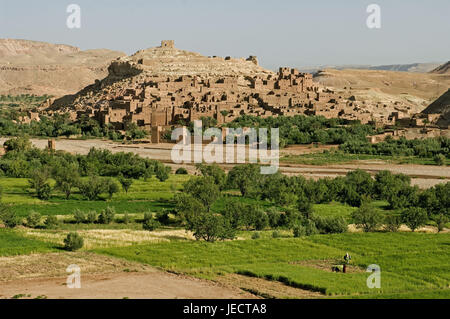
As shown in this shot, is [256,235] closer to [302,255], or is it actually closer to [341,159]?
[302,255]

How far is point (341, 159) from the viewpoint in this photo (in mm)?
54406

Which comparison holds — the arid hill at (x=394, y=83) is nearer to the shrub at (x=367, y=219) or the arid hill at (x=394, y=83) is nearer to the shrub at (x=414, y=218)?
the shrub at (x=414, y=218)

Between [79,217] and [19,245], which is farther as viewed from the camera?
[79,217]

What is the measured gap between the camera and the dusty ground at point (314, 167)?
46656mm

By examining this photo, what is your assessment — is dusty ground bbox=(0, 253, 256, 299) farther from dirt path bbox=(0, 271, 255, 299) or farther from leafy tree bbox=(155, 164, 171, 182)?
leafy tree bbox=(155, 164, 171, 182)

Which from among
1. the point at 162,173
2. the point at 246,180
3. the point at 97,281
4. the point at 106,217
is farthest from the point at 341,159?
the point at 97,281

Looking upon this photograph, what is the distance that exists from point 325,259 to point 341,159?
31199 mm

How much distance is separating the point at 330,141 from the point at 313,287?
43904mm

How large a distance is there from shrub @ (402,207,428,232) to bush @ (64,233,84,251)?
14211 mm

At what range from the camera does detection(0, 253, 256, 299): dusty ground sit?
18.3m

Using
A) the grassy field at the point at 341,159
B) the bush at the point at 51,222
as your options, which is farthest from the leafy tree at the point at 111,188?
the grassy field at the point at 341,159

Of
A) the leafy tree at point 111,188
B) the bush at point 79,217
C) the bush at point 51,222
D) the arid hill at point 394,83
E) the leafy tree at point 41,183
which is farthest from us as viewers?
the arid hill at point 394,83

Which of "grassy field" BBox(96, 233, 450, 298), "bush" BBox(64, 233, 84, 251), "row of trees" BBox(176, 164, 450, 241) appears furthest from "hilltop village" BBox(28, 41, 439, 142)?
"bush" BBox(64, 233, 84, 251)

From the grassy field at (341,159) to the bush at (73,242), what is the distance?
2998cm
